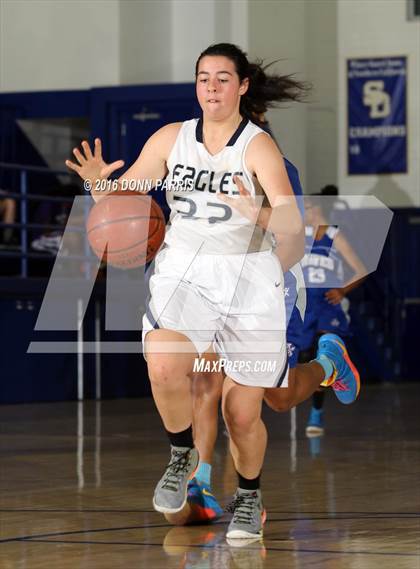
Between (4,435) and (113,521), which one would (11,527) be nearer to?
(113,521)

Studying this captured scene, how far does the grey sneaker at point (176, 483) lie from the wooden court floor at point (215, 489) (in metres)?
0.13

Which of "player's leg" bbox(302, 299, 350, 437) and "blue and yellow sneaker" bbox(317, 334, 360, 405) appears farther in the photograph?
"player's leg" bbox(302, 299, 350, 437)

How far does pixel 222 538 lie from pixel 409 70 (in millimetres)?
13421

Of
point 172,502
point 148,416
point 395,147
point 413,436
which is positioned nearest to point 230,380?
point 172,502

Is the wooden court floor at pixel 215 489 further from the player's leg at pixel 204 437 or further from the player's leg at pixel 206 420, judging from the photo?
the player's leg at pixel 206 420

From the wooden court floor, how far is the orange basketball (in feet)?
3.35

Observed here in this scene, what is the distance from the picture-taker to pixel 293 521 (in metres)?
5.24

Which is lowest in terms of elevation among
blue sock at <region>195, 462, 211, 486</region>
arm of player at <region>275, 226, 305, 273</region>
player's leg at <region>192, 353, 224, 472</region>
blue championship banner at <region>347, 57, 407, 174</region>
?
blue sock at <region>195, 462, 211, 486</region>

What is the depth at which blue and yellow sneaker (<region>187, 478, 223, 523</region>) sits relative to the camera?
5.16m

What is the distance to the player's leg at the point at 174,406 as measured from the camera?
15.6 feet

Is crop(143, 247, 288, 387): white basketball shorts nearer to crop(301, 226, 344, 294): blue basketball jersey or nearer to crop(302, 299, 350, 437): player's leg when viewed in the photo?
crop(302, 299, 350, 437): player's leg

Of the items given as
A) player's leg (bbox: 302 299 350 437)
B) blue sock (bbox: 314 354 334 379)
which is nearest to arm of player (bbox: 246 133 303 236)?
blue sock (bbox: 314 354 334 379)

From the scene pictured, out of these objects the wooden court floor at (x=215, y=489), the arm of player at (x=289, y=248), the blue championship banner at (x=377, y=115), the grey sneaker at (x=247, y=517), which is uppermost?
the blue championship banner at (x=377, y=115)

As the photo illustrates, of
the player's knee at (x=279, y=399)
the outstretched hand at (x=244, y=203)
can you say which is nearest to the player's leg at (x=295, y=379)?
the player's knee at (x=279, y=399)
